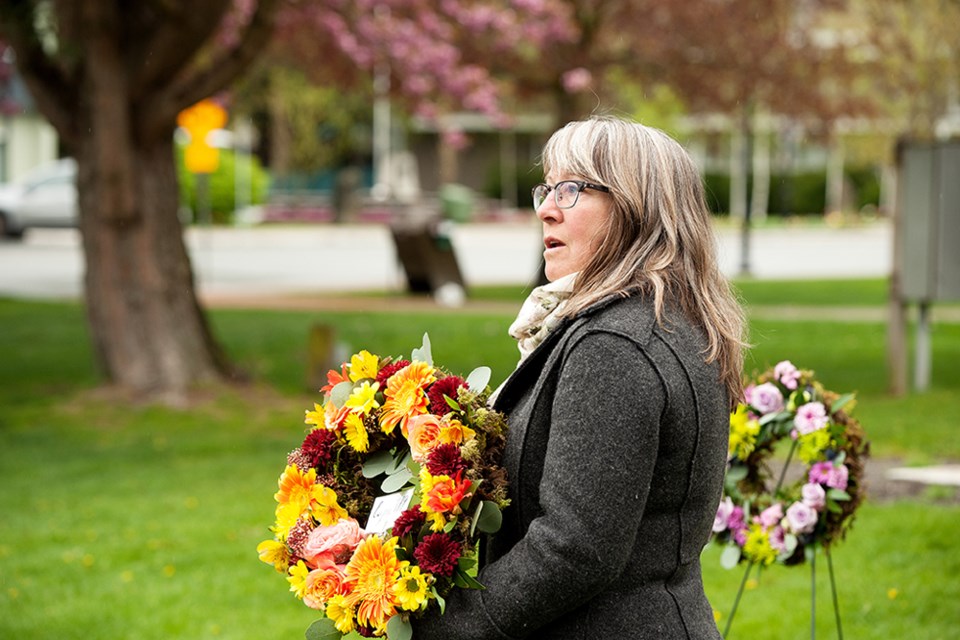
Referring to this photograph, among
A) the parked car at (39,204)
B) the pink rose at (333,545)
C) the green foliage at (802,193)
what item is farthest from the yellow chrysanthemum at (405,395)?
the green foliage at (802,193)

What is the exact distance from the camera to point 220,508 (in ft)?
27.3

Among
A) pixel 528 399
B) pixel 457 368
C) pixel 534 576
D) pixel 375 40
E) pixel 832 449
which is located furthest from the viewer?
pixel 375 40

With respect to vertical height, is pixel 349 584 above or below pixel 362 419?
below

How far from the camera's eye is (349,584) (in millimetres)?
2582

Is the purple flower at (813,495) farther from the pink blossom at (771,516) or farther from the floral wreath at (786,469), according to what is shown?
the pink blossom at (771,516)

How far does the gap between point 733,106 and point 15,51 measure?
10.8 metres

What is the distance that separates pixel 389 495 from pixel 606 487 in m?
0.56

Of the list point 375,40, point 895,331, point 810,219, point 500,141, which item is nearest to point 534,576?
point 895,331

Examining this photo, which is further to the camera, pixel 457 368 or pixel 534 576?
pixel 457 368

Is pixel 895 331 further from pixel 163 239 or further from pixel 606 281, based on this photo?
pixel 606 281

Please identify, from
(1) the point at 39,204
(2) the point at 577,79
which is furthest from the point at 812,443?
(1) the point at 39,204

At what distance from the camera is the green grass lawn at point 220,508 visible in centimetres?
611

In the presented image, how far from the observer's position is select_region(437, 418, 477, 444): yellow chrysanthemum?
2551 mm

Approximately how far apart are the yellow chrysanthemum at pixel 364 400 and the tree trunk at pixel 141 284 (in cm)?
926
